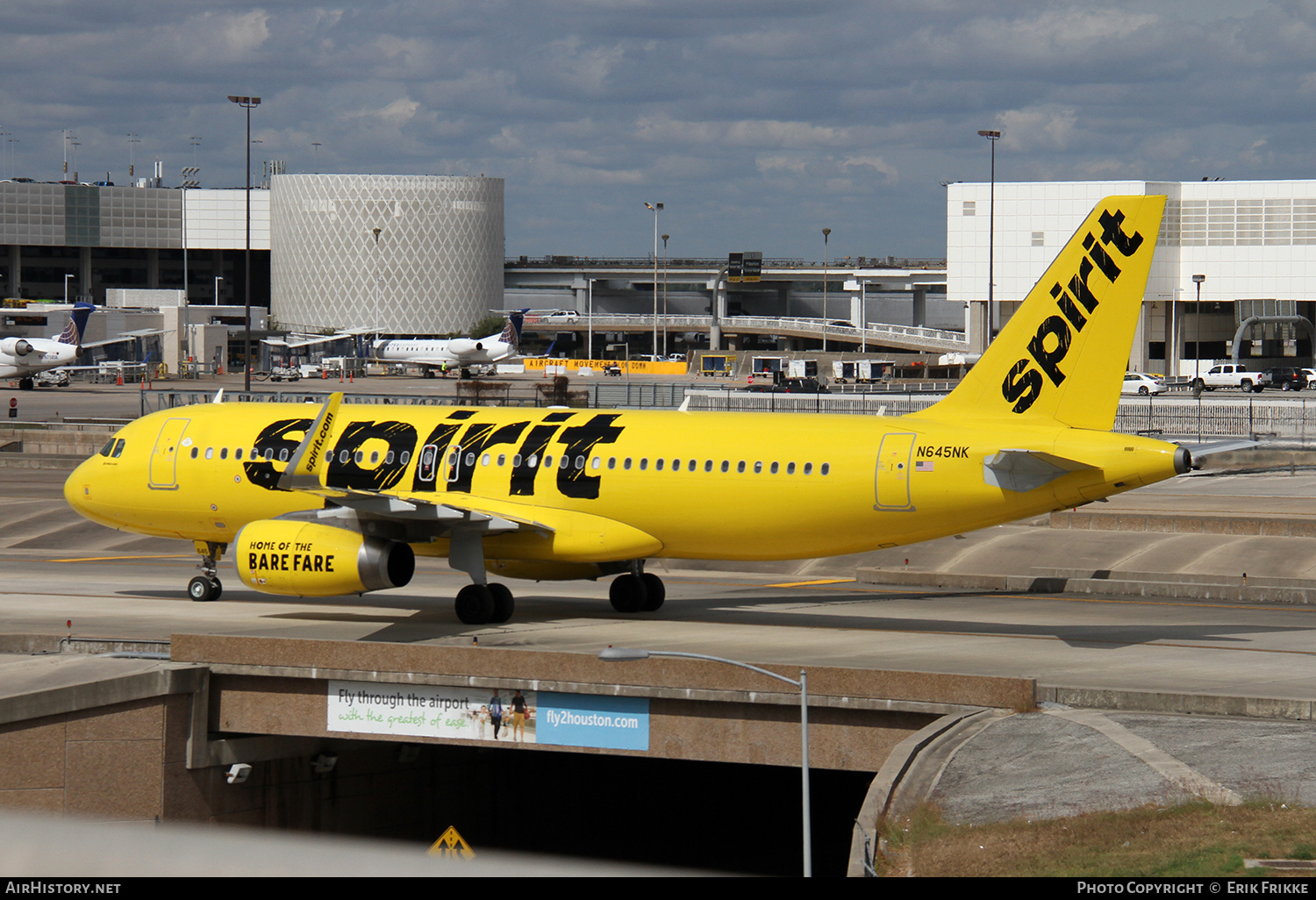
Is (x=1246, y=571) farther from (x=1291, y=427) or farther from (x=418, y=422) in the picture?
(x=1291, y=427)

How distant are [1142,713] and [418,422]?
1800 cm

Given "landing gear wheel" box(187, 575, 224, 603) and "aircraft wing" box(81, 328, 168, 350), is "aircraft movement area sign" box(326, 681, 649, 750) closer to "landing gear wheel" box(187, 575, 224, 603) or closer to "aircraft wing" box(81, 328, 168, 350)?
"landing gear wheel" box(187, 575, 224, 603)

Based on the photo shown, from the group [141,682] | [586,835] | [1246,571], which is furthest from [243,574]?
[1246,571]

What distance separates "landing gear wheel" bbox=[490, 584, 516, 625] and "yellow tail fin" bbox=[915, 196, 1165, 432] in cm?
1169

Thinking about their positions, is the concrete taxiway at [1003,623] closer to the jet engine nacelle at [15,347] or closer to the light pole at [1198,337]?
the light pole at [1198,337]

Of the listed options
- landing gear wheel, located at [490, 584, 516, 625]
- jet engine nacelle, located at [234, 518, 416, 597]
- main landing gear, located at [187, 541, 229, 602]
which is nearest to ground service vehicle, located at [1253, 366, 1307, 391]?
landing gear wheel, located at [490, 584, 516, 625]

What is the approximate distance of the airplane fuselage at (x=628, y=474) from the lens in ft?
95.4

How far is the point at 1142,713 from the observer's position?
2341 centimetres

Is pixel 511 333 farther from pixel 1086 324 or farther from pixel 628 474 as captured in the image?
pixel 1086 324

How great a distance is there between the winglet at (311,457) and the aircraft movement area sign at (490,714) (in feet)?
14.4

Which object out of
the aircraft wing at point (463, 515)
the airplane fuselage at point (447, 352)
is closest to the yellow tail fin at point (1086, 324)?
the aircraft wing at point (463, 515)

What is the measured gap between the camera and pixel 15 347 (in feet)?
435

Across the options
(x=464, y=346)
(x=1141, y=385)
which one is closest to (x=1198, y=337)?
(x=1141, y=385)

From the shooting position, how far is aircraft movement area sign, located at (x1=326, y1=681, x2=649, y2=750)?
2598cm
